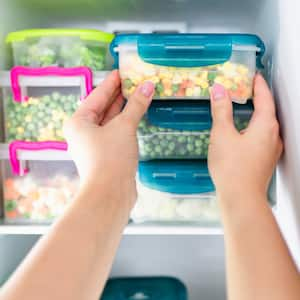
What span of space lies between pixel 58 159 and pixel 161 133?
186mm

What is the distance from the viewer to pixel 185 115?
0.82 metres

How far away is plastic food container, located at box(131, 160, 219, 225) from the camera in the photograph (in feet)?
2.67

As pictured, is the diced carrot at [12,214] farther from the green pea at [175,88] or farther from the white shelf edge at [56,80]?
the green pea at [175,88]

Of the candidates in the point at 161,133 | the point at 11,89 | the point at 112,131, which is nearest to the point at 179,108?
the point at 161,133

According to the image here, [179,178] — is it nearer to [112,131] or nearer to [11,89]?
[112,131]

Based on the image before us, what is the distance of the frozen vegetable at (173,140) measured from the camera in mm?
811

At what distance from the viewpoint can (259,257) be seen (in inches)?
21.0

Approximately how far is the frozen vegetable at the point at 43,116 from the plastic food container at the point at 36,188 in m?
0.03

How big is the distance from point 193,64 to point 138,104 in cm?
12

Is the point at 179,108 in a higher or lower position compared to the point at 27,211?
higher

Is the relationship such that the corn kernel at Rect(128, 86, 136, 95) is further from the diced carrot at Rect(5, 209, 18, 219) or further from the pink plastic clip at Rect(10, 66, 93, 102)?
the diced carrot at Rect(5, 209, 18, 219)

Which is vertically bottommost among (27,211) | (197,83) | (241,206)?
(27,211)

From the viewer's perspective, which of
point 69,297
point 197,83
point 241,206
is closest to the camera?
point 69,297

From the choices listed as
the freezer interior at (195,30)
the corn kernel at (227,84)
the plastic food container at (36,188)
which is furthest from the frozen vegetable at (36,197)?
the corn kernel at (227,84)
